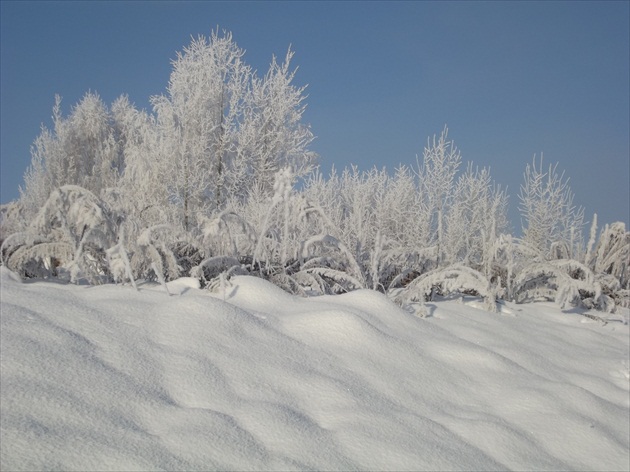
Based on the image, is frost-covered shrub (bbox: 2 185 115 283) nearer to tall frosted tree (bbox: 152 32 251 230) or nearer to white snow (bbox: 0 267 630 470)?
white snow (bbox: 0 267 630 470)

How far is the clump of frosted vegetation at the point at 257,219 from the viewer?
2533 mm

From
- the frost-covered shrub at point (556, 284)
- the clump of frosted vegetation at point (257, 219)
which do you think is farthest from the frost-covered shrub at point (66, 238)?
the frost-covered shrub at point (556, 284)

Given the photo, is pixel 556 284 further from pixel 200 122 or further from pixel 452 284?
pixel 200 122

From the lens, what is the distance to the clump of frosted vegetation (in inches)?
99.7

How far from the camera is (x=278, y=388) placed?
158 cm

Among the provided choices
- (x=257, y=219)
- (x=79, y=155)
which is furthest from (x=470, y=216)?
(x=79, y=155)

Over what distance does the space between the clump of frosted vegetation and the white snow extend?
28cm

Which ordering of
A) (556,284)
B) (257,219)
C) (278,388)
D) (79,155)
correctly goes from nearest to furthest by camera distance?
(278,388) → (556,284) → (257,219) → (79,155)

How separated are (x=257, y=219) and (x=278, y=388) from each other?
16.4 feet

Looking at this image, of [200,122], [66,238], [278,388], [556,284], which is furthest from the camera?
[200,122]

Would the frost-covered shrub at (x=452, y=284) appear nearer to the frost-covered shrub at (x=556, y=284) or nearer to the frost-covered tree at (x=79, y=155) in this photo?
the frost-covered shrub at (x=556, y=284)

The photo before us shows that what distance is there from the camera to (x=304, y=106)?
13.2m

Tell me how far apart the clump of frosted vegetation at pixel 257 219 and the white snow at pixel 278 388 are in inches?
10.9

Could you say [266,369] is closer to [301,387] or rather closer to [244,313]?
[301,387]
